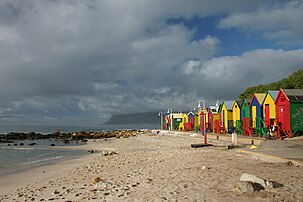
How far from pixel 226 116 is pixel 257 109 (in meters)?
8.53

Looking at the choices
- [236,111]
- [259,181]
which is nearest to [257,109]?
[236,111]

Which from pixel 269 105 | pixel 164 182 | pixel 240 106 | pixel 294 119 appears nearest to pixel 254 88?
pixel 240 106

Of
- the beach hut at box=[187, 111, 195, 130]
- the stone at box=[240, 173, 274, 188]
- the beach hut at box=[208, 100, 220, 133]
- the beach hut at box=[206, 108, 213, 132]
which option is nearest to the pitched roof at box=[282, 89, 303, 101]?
the beach hut at box=[208, 100, 220, 133]

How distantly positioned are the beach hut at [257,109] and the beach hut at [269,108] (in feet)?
2.39

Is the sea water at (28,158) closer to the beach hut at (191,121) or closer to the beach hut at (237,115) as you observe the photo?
the beach hut at (237,115)

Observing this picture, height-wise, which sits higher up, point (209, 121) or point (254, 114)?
point (254, 114)

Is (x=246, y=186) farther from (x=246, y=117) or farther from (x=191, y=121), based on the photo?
(x=191, y=121)

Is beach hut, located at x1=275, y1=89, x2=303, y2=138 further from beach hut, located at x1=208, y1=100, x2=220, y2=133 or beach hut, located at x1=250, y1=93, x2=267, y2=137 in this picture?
beach hut, located at x1=208, y1=100, x2=220, y2=133

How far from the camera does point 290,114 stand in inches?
915

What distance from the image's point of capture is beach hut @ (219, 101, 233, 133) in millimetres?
37219

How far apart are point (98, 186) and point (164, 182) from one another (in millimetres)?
2095

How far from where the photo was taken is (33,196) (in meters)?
8.65

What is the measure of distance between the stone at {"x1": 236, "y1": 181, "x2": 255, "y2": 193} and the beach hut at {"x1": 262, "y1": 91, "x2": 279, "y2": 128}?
20223mm

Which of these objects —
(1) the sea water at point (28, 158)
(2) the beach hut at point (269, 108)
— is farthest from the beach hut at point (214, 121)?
(1) the sea water at point (28, 158)
